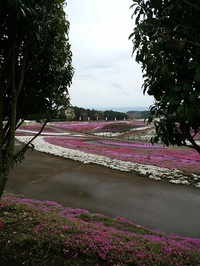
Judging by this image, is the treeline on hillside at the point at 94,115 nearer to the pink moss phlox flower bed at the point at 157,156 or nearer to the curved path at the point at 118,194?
the pink moss phlox flower bed at the point at 157,156

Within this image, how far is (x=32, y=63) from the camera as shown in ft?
11.6

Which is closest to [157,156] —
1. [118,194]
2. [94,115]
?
[118,194]

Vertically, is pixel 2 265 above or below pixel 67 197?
above

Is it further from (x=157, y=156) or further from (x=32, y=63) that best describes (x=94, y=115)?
(x=32, y=63)

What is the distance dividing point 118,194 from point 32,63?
678 centimetres

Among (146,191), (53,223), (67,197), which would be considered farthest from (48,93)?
(146,191)

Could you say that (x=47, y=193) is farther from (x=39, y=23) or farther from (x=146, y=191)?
(x=39, y=23)

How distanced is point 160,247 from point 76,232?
1.71m

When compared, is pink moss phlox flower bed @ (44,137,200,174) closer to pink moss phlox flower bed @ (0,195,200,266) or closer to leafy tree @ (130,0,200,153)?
pink moss phlox flower bed @ (0,195,200,266)

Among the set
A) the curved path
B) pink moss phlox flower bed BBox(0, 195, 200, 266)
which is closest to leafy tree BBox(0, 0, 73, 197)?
pink moss phlox flower bed BBox(0, 195, 200, 266)

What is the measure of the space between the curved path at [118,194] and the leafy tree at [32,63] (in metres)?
4.45

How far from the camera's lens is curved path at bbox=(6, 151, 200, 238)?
6693 mm

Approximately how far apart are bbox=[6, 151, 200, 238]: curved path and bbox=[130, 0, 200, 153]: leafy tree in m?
4.31

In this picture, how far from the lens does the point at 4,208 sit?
498 centimetres
